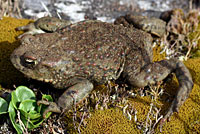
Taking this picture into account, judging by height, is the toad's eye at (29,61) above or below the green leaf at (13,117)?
above

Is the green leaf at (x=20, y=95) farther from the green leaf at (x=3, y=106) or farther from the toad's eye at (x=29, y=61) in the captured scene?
the toad's eye at (x=29, y=61)

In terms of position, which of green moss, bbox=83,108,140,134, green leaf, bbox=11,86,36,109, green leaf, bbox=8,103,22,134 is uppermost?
green leaf, bbox=11,86,36,109

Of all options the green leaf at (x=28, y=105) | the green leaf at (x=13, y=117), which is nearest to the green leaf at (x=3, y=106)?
the green leaf at (x=13, y=117)

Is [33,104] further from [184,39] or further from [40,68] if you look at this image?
[184,39]

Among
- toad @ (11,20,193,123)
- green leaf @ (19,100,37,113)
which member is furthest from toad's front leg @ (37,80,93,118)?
green leaf @ (19,100,37,113)

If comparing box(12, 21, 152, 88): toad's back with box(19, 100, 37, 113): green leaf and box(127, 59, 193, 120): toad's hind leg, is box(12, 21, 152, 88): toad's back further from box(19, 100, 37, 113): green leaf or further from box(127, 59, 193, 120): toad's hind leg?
box(19, 100, 37, 113): green leaf

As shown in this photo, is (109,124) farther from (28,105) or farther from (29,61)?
(29,61)

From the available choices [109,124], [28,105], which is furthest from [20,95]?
[109,124]

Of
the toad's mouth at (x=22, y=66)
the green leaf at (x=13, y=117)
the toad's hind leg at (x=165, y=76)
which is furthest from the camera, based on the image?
the toad's hind leg at (x=165, y=76)
